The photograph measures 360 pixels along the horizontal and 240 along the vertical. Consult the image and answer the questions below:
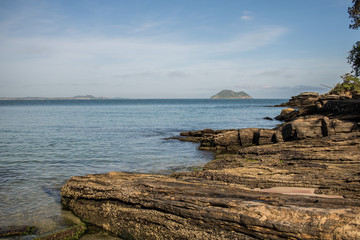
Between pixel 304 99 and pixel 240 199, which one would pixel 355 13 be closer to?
pixel 240 199

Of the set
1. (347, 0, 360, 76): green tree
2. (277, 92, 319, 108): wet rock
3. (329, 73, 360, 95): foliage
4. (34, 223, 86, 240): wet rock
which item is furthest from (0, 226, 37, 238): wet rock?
(277, 92, 319, 108): wet rock

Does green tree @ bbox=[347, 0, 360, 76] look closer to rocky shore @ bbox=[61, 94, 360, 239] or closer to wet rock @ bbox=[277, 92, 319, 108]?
rocky shore @ bbox=[61, 94, 360, 239]

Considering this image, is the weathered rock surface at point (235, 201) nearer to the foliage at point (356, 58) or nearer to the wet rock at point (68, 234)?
the wet rock at point (68, 234)

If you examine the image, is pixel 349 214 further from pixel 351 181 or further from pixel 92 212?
pixel 92 212

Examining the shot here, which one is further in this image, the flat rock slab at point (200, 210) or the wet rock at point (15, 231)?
the wet rock at point (15, 231)

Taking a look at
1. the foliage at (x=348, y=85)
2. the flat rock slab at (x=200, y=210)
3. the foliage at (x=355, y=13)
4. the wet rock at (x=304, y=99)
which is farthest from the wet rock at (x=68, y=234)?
the wet rock at (x=304, y=99)

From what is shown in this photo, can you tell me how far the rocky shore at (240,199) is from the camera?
501 centimetres

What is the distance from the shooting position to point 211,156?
59.5 feet

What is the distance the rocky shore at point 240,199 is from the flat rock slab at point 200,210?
2cm

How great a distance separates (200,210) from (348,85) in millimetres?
53528

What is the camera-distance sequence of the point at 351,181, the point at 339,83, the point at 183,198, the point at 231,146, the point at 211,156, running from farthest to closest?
the point at 339,83, the point at 231,146, the point at 211,156, the point at 351,181, the point at 183,198

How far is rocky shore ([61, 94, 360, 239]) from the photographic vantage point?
5.01 metres

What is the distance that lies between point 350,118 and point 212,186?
13504mm

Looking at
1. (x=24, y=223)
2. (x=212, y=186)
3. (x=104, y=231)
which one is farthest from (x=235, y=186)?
(x=24, y=223)
